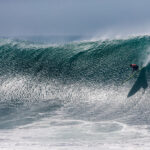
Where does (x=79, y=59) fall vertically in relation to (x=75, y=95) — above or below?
above

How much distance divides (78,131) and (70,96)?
2913mm

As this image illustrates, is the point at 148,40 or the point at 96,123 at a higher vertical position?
the point at 148,40

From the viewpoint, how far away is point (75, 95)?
1155cm

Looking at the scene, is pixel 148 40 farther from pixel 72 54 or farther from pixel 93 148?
pixel 93 148

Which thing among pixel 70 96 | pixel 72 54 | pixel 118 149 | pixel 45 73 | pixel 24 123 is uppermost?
pixel 72 54

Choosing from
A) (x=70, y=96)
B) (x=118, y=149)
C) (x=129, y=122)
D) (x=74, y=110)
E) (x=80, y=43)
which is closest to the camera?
(x=118, y=149)

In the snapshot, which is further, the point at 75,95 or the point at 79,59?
the point at 79,59

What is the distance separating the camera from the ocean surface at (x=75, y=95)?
8273 millimetres

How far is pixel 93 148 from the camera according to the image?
7.48m

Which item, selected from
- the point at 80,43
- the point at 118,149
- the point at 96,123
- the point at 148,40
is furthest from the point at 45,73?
the point at 118,149

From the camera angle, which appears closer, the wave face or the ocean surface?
the ocean surface

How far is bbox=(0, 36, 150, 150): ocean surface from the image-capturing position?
8.27 metres

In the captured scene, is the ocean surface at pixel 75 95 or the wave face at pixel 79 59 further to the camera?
the wave face at pixel 79 59

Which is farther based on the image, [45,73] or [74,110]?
[45,73]
